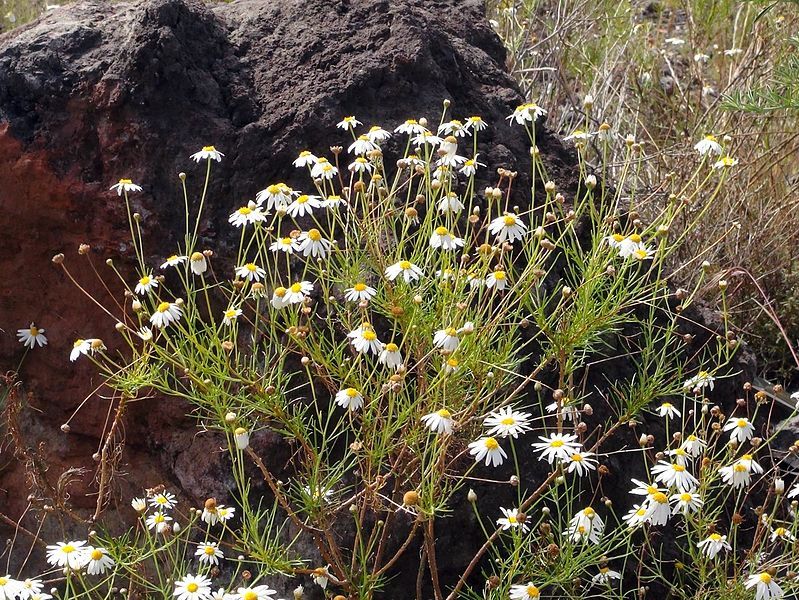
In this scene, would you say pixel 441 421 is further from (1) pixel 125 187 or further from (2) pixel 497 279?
(1) pixel 125 187

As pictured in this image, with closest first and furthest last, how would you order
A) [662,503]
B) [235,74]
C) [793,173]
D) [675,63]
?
[662,503]
[235,74]
[793,173]
[675,63]

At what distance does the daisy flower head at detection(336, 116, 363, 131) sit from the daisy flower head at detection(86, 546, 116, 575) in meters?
1.38

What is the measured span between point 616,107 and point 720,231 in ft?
3.89

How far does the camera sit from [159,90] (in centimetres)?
307

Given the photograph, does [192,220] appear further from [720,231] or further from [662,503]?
[720,231]

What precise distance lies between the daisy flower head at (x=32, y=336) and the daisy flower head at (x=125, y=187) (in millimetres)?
523

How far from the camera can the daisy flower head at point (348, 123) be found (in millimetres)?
2889

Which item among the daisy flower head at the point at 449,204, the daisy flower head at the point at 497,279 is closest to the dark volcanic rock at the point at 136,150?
the daisy flower head at the point at 449,204

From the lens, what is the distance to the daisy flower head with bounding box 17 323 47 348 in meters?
3.03

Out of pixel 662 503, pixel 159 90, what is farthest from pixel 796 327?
pixel 159 90

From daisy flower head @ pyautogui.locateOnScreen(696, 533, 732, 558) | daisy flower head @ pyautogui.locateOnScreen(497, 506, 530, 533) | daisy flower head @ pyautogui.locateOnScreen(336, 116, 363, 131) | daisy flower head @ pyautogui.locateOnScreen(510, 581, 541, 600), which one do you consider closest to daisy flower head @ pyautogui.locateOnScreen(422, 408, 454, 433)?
daisy flower head @ pyautogui.locateOnScreen(497, 506, 530, 533)

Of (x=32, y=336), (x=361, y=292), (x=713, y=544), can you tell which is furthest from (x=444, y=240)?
(x=32, y=336)

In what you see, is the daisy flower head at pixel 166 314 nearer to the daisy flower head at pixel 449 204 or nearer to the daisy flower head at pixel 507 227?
the daisy flower head at pixel 449 204

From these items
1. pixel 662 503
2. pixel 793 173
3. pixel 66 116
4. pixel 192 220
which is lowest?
pixel 793 173
